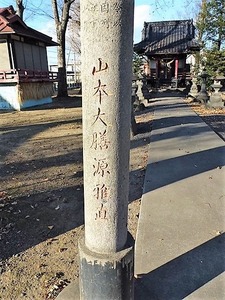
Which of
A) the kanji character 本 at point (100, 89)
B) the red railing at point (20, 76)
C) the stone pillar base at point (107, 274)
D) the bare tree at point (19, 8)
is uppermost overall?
the bare tree at point (19, 8)

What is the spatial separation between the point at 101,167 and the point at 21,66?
16247 mm

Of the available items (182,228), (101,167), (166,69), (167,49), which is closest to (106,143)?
(101,167)

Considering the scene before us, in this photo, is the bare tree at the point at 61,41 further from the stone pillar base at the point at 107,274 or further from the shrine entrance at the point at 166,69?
the stone pillar base at the point at 107,274

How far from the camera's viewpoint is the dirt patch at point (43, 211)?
2.39 meters

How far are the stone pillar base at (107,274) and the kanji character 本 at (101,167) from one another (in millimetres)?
565

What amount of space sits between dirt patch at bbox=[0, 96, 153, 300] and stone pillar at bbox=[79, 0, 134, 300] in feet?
2.25

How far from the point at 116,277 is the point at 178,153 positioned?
3.96 m

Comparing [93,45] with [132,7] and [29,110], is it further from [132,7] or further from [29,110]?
[29,110]

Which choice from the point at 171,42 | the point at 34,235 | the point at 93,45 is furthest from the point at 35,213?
the point at 171,42

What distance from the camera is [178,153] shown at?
5.42 meters

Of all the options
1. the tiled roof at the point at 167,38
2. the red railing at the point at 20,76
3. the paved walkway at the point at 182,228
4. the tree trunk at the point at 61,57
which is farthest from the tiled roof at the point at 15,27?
the paved walkway at the point at 182,228

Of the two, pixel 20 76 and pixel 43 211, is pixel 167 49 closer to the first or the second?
pixel 20 76

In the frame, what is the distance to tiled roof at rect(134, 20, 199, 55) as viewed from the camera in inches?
819

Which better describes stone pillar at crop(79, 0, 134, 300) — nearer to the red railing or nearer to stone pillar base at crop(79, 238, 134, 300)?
stone pillar base at crop(79, 238, 134, 300)
